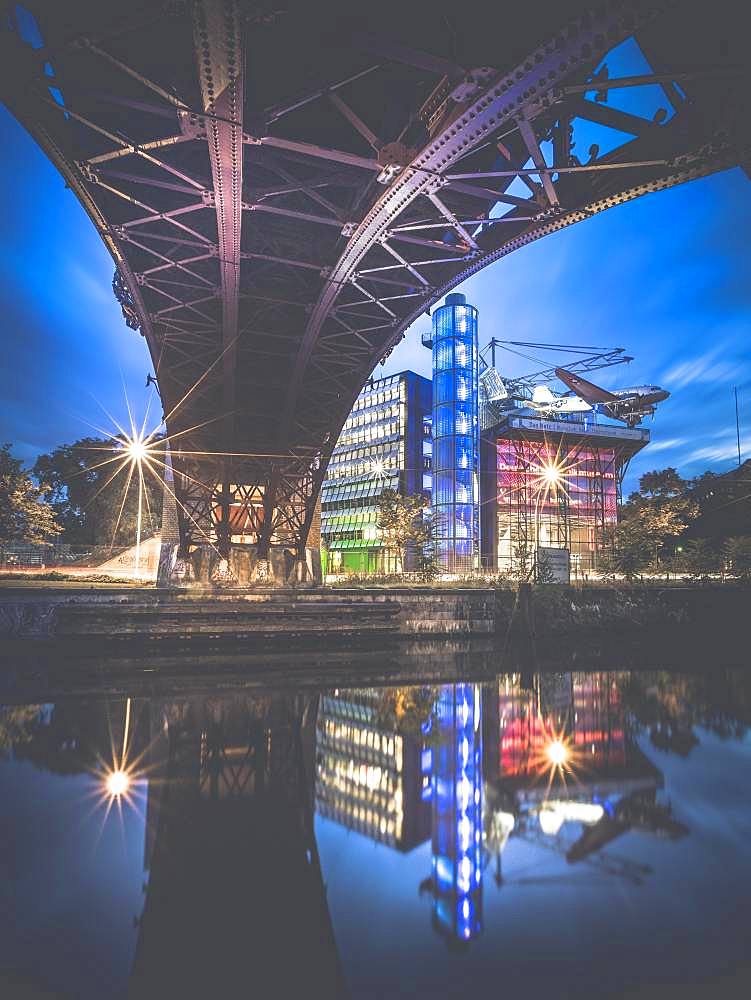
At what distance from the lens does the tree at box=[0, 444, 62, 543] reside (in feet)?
131

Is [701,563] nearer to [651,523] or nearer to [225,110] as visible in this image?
[651,523]

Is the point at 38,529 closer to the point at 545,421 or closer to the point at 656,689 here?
the point at 656,689

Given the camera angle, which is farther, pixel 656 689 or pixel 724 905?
pixel 656 689

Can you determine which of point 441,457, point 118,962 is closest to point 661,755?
point 118,962

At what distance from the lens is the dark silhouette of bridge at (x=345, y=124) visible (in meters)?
8.54

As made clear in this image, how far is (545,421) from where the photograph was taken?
66812mm

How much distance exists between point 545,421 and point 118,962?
68993 mm

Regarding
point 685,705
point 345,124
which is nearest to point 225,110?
point 345,124

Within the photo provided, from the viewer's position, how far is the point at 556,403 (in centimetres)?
7088

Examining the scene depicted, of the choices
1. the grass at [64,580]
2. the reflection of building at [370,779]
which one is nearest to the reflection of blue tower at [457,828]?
the reflection of building at [370,779]

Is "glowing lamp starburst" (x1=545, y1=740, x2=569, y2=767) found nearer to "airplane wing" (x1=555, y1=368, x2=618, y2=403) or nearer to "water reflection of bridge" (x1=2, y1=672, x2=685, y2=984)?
"water reflection of bridge" (x1=2, y1=672, x2=685, y2=984)

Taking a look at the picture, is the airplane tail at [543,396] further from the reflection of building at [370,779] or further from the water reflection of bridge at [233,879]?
the water reflection of bridge at [233,879]

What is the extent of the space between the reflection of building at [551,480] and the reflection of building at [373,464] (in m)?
11.4

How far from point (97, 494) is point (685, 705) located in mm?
69181
